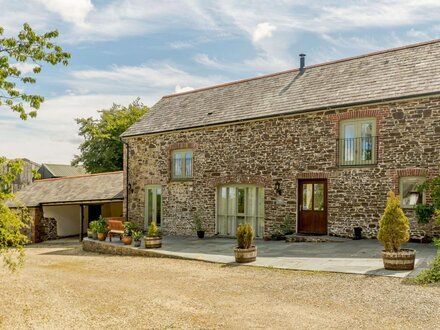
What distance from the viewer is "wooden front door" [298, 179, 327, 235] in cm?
1634

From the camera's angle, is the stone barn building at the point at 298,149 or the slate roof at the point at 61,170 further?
the slate roof at the point at 61,170

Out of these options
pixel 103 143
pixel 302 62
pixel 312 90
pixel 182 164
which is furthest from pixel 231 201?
pixel 103 143

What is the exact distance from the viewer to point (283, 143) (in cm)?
1727

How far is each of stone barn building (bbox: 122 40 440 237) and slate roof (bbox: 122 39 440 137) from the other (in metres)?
0.06

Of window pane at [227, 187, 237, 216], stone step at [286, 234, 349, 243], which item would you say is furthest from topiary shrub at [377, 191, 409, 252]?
window pane at [227, 187, 237, 216]

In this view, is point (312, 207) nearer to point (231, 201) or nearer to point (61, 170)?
point (231, 201)

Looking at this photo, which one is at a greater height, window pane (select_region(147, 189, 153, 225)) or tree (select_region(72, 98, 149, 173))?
tree (select_region(72, 98, 149, 173))

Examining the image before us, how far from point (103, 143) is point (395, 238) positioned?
31.7 m

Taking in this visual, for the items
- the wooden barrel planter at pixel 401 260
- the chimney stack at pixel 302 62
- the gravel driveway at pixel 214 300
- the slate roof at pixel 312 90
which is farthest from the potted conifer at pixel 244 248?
the chimney stack at pixel 302 62

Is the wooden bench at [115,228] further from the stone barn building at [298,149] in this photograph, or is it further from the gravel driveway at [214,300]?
the gravel driveway at [214,300]

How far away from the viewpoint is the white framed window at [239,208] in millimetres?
18156

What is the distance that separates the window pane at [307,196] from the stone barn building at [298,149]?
0.04 meters

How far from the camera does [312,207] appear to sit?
1664 centimetres

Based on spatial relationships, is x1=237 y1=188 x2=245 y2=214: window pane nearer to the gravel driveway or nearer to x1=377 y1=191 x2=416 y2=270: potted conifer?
the gravel driveway
